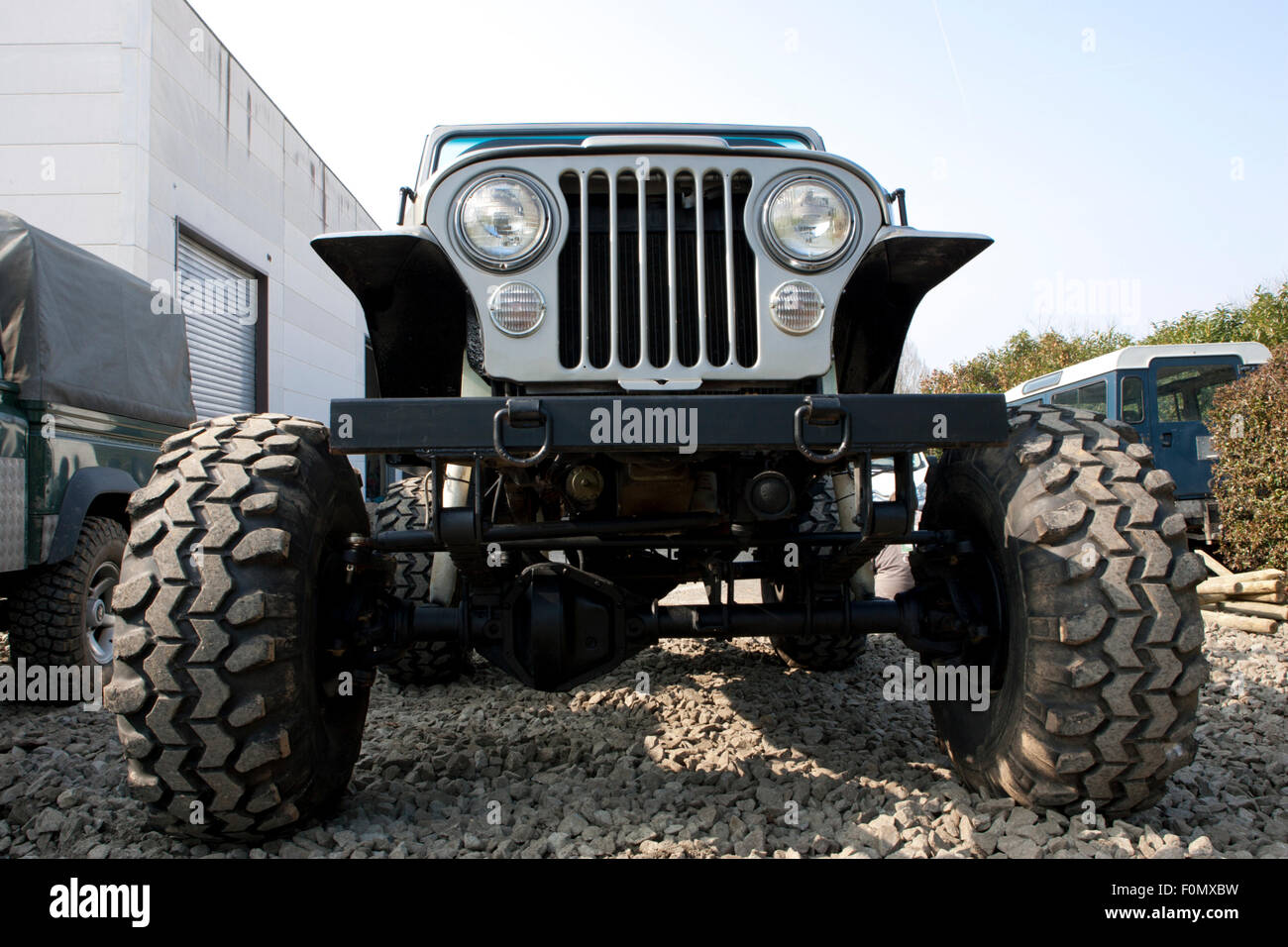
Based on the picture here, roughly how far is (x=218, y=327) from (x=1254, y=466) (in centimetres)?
1074

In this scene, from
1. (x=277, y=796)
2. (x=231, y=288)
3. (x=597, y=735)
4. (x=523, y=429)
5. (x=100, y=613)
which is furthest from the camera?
(x=231, y=288)

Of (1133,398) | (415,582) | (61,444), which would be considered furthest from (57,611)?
(1133,398)

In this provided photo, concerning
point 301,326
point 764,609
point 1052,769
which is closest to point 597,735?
point 764,609

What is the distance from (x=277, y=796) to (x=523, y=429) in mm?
1161

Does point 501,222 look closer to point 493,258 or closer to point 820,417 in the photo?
point 493,258

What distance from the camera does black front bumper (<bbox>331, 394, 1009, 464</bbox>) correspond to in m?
2.00

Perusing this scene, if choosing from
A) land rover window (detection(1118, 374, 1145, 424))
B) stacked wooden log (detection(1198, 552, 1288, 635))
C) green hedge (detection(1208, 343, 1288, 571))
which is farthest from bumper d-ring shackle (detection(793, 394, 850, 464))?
land rover window (detection(1118, 374, 1145, 424))

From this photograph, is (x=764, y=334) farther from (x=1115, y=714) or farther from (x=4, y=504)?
(x=4, y=504)

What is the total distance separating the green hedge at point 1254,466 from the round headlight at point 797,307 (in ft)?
21.4

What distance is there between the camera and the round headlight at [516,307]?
235cm

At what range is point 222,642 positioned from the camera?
2018 millimetres

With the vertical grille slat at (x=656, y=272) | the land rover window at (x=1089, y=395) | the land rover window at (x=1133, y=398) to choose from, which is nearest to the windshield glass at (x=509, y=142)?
the vertical grille slat at (x=656, y=272)

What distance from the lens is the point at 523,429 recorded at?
201 centimetres
